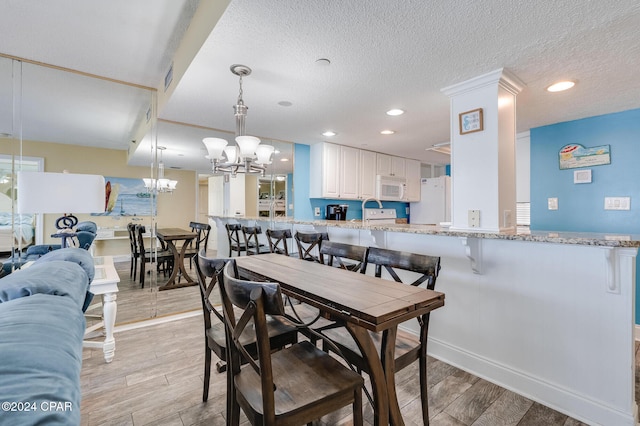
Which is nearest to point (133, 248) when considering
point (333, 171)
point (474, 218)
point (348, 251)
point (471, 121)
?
point (348, 251)

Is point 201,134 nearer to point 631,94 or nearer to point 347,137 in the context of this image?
point 347,137

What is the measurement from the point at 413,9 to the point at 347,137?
2.55 meters

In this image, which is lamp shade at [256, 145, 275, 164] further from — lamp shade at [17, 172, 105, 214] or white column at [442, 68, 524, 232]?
white column at [442, 68, 524, 232]

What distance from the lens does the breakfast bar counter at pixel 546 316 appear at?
5.06ft

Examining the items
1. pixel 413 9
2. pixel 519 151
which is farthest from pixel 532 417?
pixel 519 151

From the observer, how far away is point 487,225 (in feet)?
6.98

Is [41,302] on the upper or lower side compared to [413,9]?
lower

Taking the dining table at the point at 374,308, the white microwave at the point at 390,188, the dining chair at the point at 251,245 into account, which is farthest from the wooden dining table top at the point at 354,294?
the white microwave at the point at 390,188

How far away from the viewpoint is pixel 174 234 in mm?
3652

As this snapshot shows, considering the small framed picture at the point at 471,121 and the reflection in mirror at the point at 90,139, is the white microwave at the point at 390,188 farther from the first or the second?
the reflection in mirror at the point at 90,139

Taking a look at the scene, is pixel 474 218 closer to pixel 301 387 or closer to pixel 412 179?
pixel 301 387

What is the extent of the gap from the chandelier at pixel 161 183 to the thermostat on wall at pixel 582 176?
461 centimetres

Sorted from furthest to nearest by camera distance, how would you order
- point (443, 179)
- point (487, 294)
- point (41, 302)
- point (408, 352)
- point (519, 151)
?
point (443, 179), point (519, 151), point (487, 294), point (408, 352), point (41, 302)

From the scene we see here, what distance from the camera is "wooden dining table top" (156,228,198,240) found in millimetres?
3466
